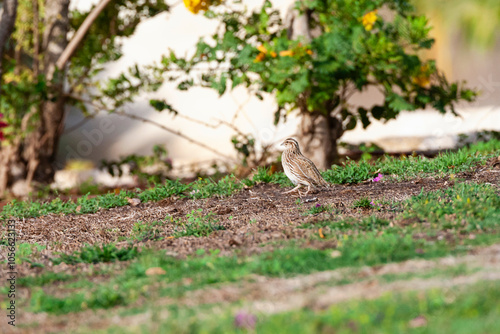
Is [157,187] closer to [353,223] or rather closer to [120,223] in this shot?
[120,223]

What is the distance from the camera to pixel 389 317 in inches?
121

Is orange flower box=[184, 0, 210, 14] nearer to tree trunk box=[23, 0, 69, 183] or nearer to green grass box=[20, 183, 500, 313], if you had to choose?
tree trunk box=[23, 0, 69, 183]

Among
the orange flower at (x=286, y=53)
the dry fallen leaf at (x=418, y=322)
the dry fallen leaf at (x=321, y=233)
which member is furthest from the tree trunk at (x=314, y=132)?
the dry fallen leaf at (x=418, y=322)

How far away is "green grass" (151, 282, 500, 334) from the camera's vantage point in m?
2.94

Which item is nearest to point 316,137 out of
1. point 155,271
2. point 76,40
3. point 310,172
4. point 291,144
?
point 291,144

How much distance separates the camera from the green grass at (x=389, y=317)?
2.94 meters

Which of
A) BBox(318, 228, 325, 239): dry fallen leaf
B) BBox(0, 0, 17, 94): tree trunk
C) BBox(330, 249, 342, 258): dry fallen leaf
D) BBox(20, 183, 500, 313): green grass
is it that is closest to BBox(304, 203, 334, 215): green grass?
BBox(20, 183, 500, 313): green grass

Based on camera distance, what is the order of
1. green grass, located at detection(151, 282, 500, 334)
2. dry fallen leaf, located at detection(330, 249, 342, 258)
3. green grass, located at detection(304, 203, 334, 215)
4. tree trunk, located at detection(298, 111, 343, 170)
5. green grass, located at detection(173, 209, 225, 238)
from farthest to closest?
tree trunk, located at detection(298, 111, 343, 170) → green grass, located at detection(304, 203, 334, 215) → green grass, located at detection(173, 209, 225, 238) → dry fallen leaf, located at detection(330, 249, 342, 258) → green grass, located at detection(151, 282, 500, 334)

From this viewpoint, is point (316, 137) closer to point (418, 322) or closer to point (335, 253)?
point (335, 253)

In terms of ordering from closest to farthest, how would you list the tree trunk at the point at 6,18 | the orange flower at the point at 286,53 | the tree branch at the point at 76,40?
the orange flower at the point at 286,53 < the tree trunk at the point at 6,18 < the tree branch at the point at 76,40

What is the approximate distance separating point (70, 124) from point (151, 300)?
10915 mm

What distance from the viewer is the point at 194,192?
276 inches

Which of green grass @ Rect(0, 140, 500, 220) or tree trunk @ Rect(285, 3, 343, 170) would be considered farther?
tree trunk @ Rect(285, 3, 343, 170)

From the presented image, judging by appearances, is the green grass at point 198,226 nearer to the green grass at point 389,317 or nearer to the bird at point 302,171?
the bird at point 302,171
